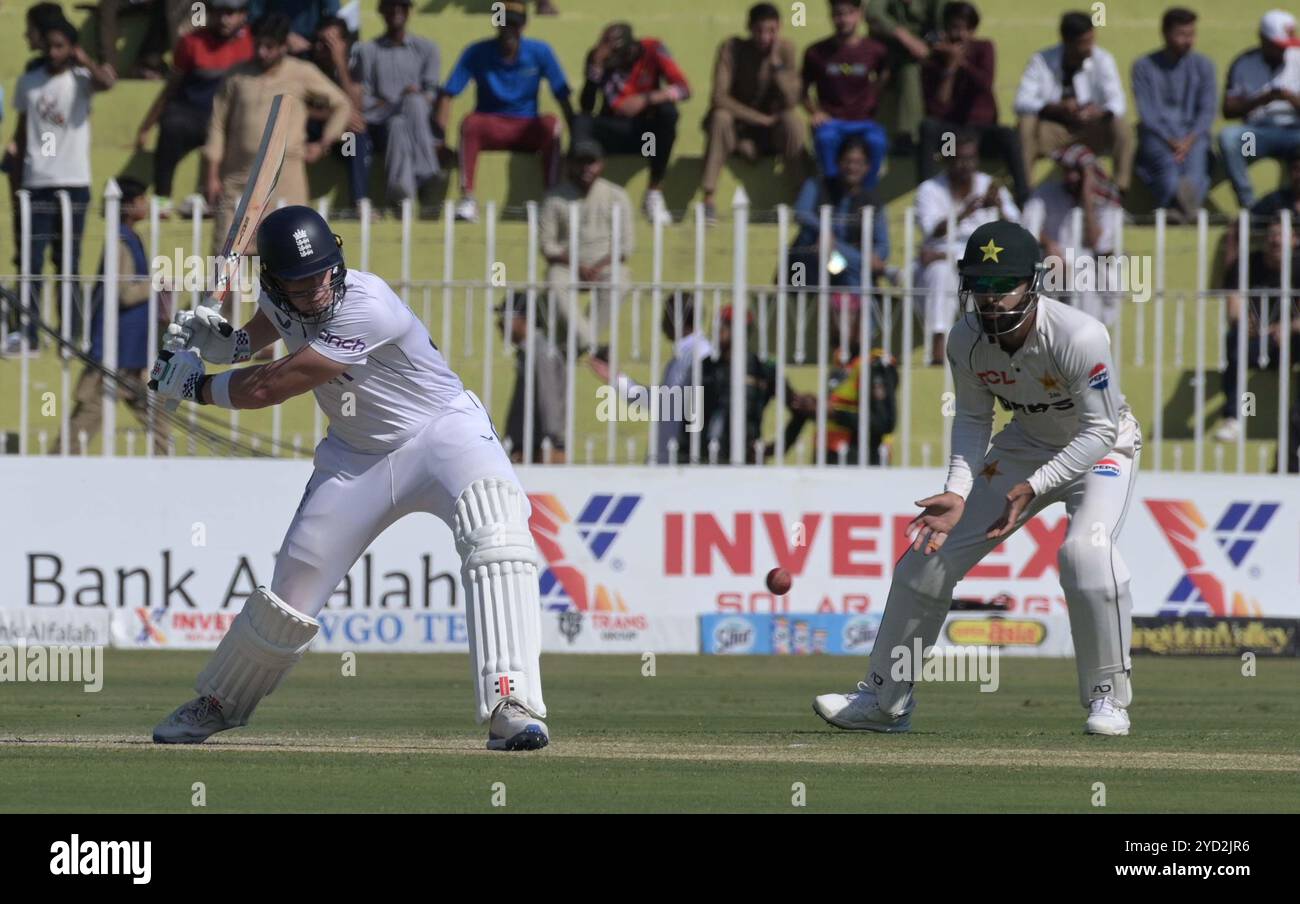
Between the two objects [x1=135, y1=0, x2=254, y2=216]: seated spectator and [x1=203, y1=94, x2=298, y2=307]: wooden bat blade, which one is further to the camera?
[x1=135, y1=0, x2=254, y2=216]: seated spectator

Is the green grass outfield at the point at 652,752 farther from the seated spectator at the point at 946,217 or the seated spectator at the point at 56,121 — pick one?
the seated spectator at the point at 56,121

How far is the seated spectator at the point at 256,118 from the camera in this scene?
16.6 m

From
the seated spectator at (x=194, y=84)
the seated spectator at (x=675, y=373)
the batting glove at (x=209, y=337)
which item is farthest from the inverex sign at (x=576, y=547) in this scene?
the batting glove at (x=209, y=337)

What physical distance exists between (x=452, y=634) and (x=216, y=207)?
12.6ft

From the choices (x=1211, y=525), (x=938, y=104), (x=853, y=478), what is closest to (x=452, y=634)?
(x=853, y=478)

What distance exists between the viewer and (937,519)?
8641 millimetres

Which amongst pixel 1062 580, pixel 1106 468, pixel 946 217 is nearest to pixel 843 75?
pixel 946 217

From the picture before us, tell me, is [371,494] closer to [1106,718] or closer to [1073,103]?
[1106,718]

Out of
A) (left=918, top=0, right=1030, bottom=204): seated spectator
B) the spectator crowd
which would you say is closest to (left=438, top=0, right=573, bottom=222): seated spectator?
the spectator crowd

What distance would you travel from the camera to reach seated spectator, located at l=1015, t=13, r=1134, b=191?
58.1 ft

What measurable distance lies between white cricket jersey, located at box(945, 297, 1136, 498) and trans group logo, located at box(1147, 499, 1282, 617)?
6.13 meters

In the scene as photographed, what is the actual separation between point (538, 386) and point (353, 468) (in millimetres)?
7109

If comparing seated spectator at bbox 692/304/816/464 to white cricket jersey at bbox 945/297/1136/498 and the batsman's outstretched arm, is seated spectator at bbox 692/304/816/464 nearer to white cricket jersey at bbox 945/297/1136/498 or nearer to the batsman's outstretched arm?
white cricket jersey at bbox 945/297/1136/498
